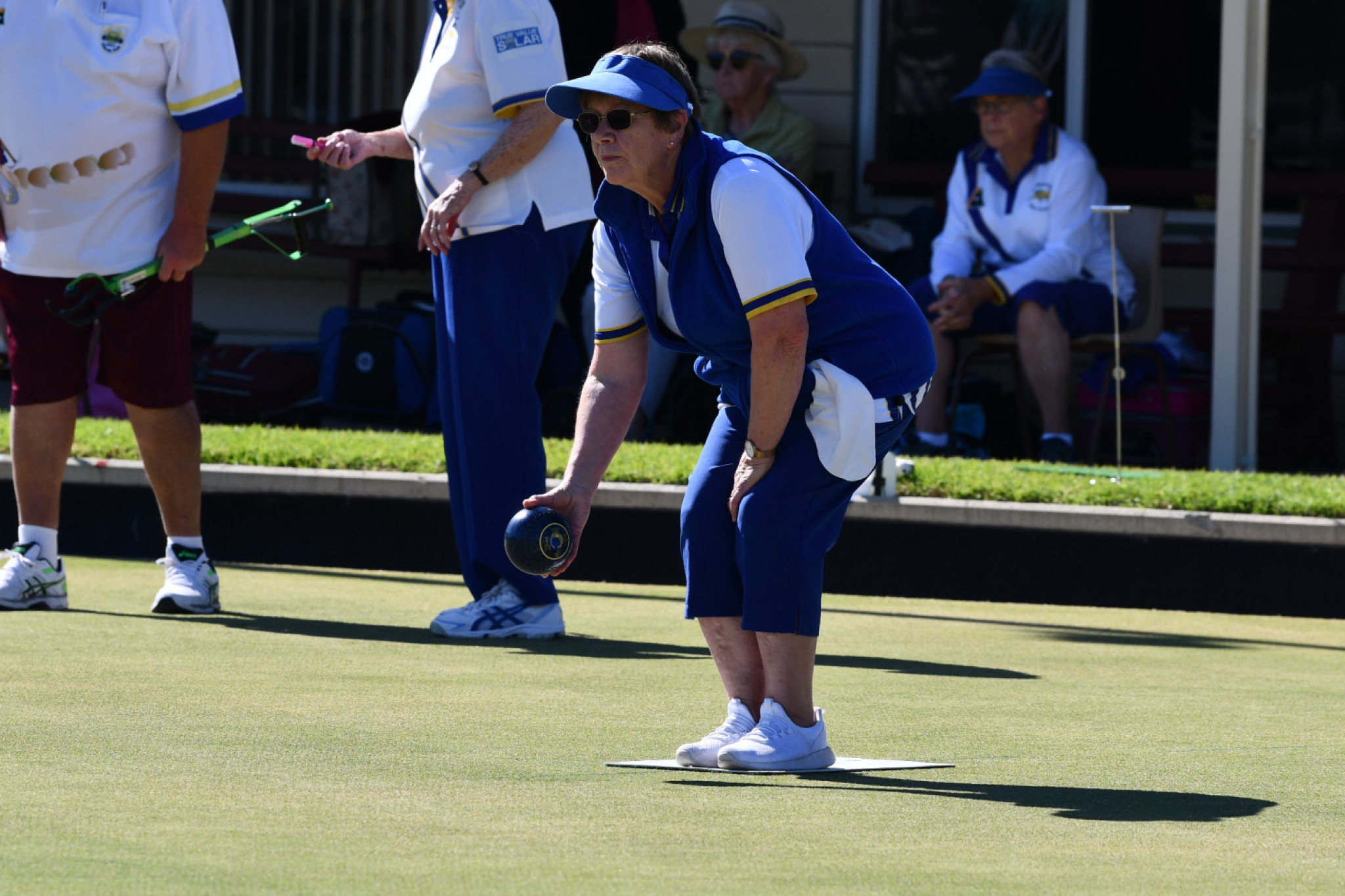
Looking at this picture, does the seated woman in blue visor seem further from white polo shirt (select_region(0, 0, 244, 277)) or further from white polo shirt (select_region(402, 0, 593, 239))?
white polo shirt (select_region(0, 0, 244, 277))

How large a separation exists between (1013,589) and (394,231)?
459cm

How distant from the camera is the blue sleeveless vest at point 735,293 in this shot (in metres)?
3.49

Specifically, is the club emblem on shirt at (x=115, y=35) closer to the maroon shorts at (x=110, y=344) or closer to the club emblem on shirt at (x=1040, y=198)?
the maroon shorts at (x=110, y=344)

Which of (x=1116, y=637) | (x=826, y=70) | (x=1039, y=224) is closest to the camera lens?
(x=1116, y=637)

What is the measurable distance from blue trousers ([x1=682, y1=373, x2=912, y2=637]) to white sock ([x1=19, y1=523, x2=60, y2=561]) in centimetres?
229

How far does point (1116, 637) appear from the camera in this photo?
5.66 meters

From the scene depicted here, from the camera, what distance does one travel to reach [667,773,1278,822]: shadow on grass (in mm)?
3191

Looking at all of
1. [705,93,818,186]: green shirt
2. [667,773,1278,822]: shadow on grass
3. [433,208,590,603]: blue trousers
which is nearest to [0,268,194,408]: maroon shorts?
[433,208,590,603]: blue trousers

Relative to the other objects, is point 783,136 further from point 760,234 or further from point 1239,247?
point 760,234

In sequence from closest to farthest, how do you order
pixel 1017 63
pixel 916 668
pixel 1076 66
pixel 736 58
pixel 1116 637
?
1. pixel 916 668
2. pixel 1116 637
3. pixel 1017 63
4. pixel 736 58
5. pixel 1076 66

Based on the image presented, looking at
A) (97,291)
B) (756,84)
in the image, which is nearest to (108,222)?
(97,291)

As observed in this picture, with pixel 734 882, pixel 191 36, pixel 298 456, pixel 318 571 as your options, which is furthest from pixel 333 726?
pixel 298 456

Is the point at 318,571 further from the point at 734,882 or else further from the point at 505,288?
the point at 734,882

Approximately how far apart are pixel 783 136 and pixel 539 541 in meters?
6.19
